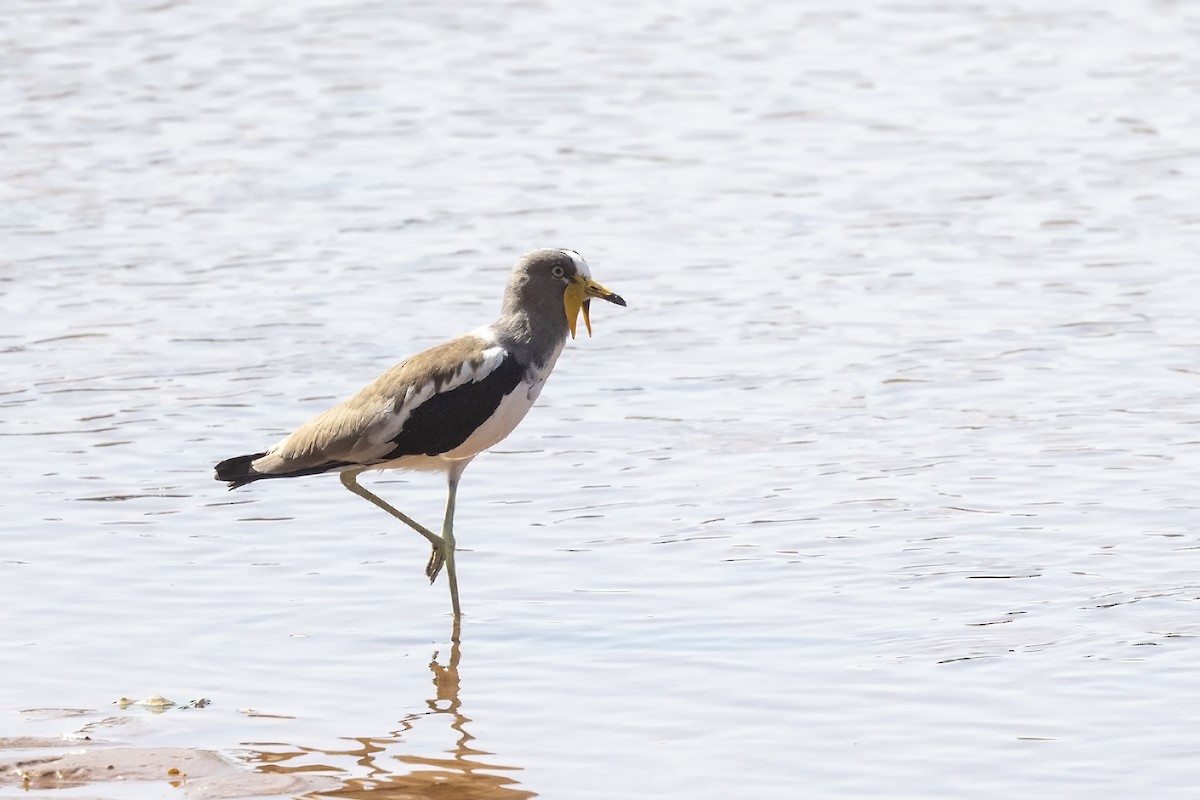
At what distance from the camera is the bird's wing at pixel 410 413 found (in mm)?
9000

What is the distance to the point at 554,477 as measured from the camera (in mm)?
11477

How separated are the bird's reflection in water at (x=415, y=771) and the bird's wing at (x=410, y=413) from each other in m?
1.48

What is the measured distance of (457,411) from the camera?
353 inches

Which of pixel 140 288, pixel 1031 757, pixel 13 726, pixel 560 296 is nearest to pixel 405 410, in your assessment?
pixel 560 296

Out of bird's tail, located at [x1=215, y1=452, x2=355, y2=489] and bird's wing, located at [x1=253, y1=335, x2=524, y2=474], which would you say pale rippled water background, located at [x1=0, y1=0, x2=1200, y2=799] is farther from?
bird's wing, located at [x1=253, y1=335, x2=524, y2=474]

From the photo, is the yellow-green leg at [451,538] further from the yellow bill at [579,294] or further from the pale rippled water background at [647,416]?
the yellow bill at [579,294]

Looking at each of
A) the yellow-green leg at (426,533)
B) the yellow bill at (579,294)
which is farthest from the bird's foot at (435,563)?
the yellow bill at (579,294)

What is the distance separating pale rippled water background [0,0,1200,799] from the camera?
7.94 meters

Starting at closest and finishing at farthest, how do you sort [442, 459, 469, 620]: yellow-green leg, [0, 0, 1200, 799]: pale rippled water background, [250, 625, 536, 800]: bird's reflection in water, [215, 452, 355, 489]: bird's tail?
[250, 625, 536, 800]: bird's reflection in water < [0, 0, 1200, 799]: pale rippled water background < [442, 459, 469, 620]: yellow-green leg < [215, 452, 355, 489]: bird's tail

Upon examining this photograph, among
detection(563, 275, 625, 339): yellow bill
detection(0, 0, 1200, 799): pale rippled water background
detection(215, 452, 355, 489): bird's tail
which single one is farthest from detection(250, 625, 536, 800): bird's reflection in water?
detection(563, 275, 625, 339): yellow bill

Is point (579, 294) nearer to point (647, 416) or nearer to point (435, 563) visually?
point (435, 563)

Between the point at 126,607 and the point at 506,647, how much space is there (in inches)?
A: 69.8

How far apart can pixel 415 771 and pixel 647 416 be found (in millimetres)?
5334

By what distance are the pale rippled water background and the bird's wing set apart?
0.71 meters
